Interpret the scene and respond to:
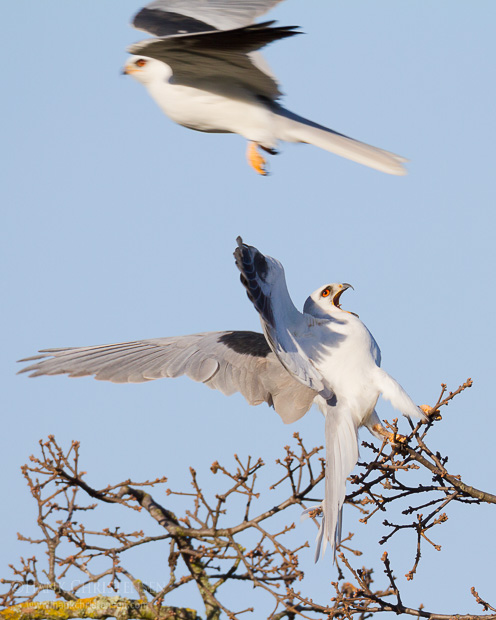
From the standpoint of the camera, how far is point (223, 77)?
18.0 ft

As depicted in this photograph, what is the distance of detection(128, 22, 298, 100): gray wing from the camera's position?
4703 millimetres

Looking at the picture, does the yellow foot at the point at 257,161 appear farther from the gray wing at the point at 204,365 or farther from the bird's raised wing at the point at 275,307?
the bird's raised wing at the point at 275,307

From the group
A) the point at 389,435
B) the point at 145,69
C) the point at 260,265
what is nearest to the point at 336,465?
the point at 389,435

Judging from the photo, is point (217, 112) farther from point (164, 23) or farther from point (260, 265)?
point (260, 265)

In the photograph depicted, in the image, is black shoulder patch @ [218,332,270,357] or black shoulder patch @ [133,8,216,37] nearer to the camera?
black shoulder patch @ [133,8,216,37]

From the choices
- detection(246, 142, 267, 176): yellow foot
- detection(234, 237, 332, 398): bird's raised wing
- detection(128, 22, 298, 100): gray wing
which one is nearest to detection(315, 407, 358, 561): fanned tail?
detection(234, 237, 332, 398): bird's raised wing

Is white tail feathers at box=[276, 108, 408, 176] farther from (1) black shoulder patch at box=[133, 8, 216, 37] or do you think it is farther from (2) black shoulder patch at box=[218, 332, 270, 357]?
(2) black shoulder patch at box=[218, 332, 270, 357]

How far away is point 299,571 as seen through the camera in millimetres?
4430

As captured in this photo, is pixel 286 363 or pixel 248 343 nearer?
pixel 286 363

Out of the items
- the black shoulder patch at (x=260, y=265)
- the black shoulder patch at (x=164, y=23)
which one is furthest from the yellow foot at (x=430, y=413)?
the black shoulder patch at (x=164, y=23)

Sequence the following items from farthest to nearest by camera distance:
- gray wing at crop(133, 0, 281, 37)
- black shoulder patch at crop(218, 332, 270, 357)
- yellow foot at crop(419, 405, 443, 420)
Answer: black shoulder patch at crop(218, 332, 270, 357), gray wing at crop(133, 0, 281, 37), yellow foot at crop(419, 405, 443, 420)

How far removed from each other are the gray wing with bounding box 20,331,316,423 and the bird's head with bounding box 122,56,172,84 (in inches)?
71.5

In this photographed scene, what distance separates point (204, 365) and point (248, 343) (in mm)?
306

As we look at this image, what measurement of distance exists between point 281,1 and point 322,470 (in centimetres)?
251
